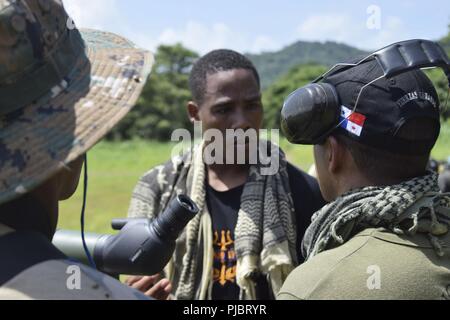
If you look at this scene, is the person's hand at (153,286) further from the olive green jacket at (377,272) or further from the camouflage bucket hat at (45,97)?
the camouflage bucket hat at (45,97)

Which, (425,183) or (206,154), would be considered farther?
(206,154)

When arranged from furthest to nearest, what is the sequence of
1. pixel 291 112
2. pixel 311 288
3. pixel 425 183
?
1. pixel 291 112
2. pixel 425 183
3. pixel 311 288

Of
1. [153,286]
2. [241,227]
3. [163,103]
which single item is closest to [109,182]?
[241,227]

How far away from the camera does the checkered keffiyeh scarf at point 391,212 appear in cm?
160

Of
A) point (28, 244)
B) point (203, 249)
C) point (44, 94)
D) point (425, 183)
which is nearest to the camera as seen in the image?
point (28, 244)

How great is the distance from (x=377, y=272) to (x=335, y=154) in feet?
1.51

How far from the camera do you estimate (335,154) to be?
1.80 metres

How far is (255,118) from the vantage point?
2.99 m

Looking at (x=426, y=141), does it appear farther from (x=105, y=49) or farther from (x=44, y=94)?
(x=44, y=94)

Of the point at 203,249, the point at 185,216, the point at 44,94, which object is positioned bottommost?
the point at 203,249

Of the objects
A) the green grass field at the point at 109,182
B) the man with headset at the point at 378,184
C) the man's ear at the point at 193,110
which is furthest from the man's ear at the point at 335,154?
the green grass field at the point at 109,182

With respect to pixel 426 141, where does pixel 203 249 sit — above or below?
below
